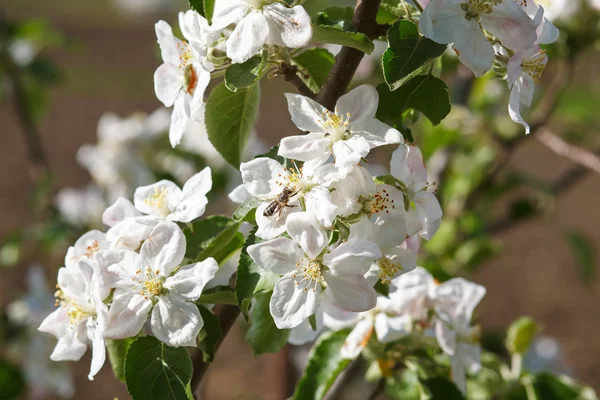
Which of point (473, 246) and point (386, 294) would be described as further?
point (473, 246)

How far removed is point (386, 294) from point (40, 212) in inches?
58.3

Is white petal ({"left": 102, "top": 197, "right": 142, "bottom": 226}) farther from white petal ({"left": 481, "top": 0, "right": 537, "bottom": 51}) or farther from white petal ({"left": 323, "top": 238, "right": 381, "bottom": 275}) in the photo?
white petal ({"left": 481, "top": 0, "right": 537, "bottom": 51})

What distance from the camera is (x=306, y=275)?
0.69 metres

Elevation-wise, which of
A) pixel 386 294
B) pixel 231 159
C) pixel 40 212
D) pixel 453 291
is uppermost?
pixel 231 159

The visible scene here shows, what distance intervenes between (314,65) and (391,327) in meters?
0.35

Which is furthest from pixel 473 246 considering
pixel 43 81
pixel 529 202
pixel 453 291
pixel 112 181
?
pixel 43 81

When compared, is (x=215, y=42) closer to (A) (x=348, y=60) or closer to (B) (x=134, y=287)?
(A) (x=348, y=60)

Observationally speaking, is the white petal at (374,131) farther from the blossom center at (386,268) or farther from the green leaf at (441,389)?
the green leaf at (441,389)

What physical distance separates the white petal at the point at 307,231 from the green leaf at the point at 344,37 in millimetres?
177

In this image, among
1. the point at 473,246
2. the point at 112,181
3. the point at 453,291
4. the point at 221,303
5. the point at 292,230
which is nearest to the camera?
the point at 292,230

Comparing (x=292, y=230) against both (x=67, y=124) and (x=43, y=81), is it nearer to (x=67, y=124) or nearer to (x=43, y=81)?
(x=43, y=81)

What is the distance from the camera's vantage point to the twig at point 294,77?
78 centimetres

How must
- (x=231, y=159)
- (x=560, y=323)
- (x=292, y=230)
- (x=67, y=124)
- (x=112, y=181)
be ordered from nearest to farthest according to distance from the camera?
(x=292, y=230), (x=231, y=159), (x=112, y=181), (x=560, y=323), (x=67, y=124)

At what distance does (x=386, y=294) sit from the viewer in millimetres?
831
